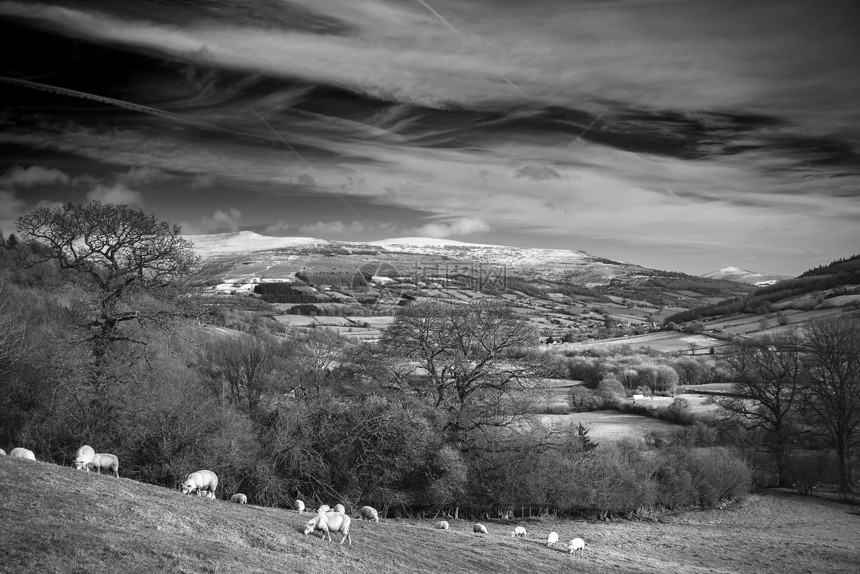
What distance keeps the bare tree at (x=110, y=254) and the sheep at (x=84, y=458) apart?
815cm

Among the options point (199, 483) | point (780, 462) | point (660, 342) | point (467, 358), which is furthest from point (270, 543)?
point (660, 342)

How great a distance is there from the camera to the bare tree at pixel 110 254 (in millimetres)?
26375

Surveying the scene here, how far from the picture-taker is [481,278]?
165625 millimetres

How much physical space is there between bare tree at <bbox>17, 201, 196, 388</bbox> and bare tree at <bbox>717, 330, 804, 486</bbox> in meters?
49.6

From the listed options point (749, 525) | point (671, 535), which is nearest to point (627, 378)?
point (749, 525)

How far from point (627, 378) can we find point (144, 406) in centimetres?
7087

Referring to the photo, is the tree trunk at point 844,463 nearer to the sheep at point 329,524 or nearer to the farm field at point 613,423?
the farm field at point 613,423

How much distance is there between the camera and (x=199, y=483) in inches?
864

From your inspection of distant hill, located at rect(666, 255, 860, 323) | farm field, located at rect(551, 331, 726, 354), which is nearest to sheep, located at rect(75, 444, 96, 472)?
farm field, located at rect(551, 331, 726, 354)

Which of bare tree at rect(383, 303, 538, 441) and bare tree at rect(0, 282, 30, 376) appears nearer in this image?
bare tree at rect(0, 282, 30, 376)

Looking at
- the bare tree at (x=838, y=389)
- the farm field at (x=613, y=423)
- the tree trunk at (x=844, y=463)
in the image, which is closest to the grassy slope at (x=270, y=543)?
the tree trunk at (x=844, y=463)

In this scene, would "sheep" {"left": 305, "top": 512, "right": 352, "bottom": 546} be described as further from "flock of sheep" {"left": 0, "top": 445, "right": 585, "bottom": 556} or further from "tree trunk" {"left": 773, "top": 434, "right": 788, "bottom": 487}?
"tree trunk" {"left": 773, "top": 434, "right": 788, "bottom": 487}

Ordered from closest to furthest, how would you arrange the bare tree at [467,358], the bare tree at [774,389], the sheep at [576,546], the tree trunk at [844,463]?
the sheep at [576,546] → the bare tree at [467,358] → the tree trunk at [844,463] → the bare tree at [774,389]

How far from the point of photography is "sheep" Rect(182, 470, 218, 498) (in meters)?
21.6
